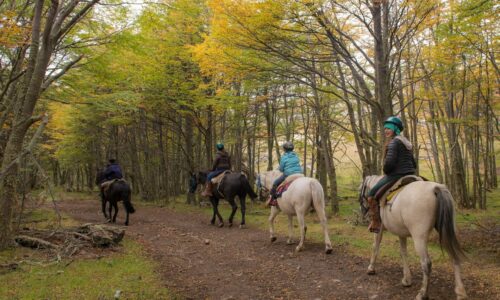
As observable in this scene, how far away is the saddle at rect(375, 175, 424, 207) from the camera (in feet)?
16.9

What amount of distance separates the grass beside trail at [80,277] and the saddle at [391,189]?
11.7ft

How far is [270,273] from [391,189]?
8.86ft

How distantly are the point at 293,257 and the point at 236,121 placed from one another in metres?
11.0

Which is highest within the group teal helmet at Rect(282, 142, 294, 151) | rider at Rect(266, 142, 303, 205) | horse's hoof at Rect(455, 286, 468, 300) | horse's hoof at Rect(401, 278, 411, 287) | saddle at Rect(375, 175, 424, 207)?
teal helmet at Rect(282, 142, 294, 151)

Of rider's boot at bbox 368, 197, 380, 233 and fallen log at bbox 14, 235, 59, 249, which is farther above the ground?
rider's boot at bbox 368, 197, 380, 233

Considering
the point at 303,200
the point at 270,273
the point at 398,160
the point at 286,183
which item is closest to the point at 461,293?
the point at 398,160

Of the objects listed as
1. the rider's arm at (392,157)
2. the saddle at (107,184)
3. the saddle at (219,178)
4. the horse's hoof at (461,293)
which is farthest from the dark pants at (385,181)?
the saddle at (107,184)

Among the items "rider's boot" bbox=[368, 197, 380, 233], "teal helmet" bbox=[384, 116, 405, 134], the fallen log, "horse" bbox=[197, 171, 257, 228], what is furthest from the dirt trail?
"teal helmet" bbox=[384, 116, 405, 134]

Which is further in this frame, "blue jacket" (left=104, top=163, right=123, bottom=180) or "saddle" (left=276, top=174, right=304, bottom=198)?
"blue jacket" (left=104, top=163, right=123, bottom=180)

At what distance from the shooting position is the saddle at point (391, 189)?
5158mm

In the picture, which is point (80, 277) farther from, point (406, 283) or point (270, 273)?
point (406, 283)

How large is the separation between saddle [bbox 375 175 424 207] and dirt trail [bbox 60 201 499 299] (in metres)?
1.31

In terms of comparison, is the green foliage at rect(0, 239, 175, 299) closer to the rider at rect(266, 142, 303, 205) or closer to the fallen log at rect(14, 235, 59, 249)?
the fallen log at rect(14, 235, 59, 249)

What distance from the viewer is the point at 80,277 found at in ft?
18.6
